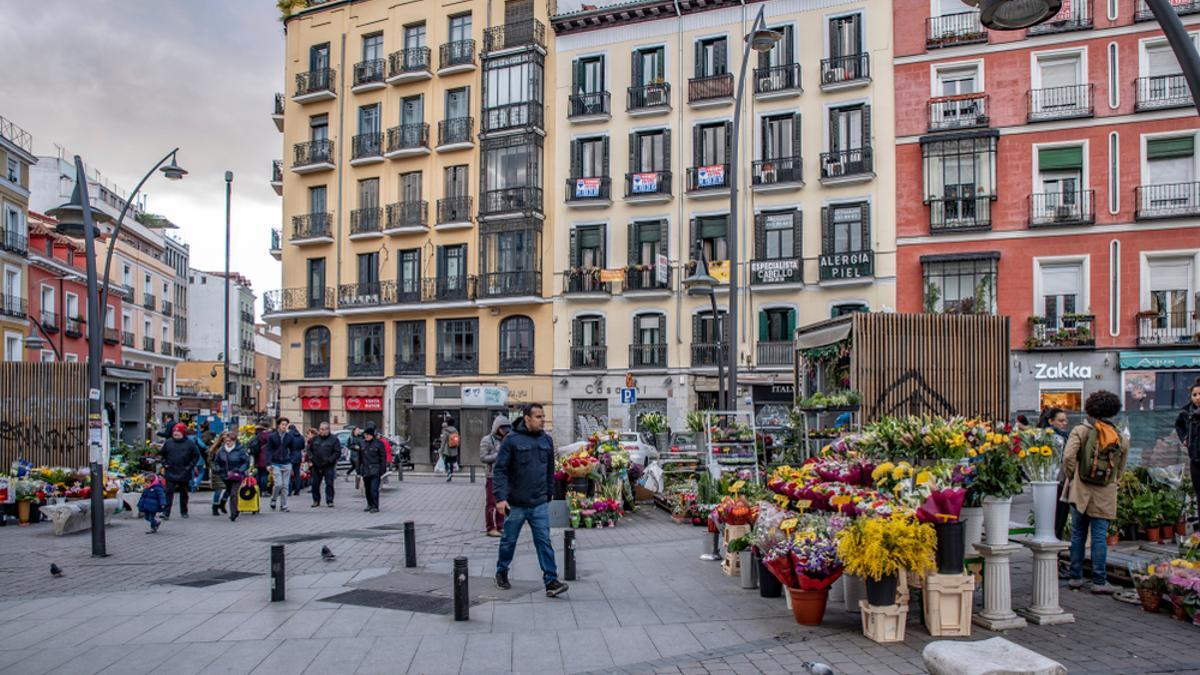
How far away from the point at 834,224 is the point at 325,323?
21.9 m

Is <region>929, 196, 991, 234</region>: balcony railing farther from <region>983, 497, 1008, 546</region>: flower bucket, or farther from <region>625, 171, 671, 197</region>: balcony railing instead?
<region>983, 497, 1008, 546</region>: flower bucket

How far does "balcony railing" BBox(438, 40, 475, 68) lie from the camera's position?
38.0 m

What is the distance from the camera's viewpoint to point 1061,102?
29500mm

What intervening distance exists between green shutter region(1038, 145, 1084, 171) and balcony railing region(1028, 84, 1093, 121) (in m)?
1.00

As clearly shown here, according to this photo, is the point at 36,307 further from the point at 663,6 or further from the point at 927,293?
the point at 927,293

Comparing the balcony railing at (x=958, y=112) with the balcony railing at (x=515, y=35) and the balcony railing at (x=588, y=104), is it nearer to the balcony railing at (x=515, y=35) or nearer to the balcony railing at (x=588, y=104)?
the balcony railing at (x=588, y=104)

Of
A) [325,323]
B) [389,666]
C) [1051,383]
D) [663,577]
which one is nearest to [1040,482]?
[663,577]

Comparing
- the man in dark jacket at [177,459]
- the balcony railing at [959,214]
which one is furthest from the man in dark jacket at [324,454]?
the balcony railing at [959,214]

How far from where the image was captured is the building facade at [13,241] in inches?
1634

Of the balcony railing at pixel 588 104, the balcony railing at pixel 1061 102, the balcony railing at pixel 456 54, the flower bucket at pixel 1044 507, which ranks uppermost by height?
the balcony railing at pixel 456 54

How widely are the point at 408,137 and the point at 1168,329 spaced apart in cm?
2820

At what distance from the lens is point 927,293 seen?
30.3m

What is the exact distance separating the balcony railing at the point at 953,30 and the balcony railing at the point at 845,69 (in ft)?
6.64

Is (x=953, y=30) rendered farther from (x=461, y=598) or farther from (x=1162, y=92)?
(x=461, y=598)
